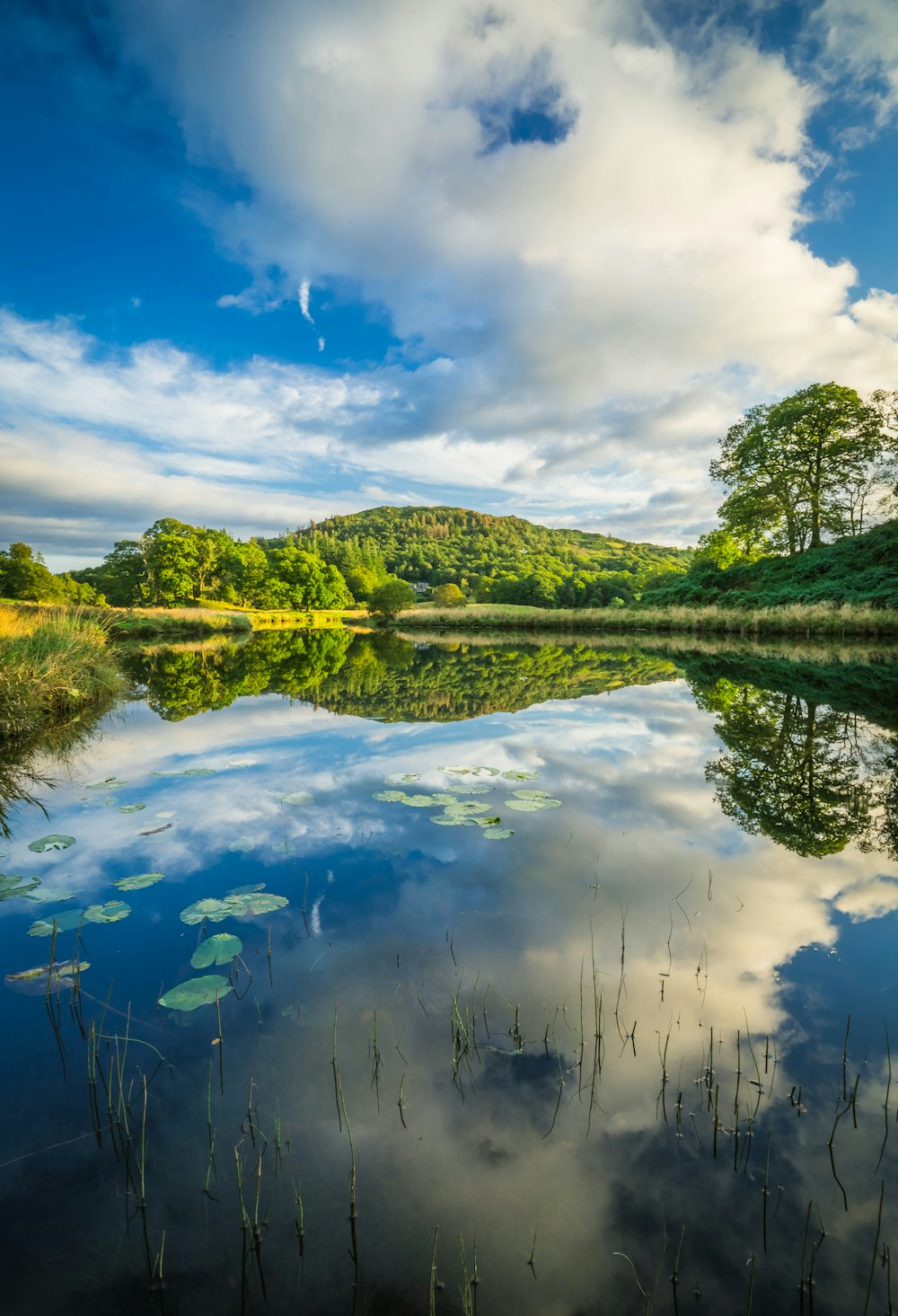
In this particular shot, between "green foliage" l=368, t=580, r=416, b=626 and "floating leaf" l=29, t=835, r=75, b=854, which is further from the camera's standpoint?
"green foliage" l=368, t=580, r=416, b=626

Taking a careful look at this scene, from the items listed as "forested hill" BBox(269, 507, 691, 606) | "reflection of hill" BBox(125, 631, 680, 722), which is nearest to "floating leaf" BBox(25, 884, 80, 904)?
"reflection of hill" BBox(125, 631, 680, 722)

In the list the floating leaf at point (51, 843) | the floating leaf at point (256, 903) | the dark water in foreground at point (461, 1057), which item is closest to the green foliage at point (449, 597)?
the dark water in foreground at point (461, 1057)

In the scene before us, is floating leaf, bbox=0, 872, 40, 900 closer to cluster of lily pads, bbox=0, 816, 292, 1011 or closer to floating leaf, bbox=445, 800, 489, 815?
cluster of lily pads, bbox=0, 816, 292, 1011

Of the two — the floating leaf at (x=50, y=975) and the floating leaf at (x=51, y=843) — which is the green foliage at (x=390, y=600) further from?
the floating leaf at (x=50, y=975)

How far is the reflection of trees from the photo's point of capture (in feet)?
17.3

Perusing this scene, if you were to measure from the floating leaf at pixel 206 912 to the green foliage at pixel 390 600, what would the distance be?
155 ft

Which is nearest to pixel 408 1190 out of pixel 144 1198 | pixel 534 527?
pixel 144 1198

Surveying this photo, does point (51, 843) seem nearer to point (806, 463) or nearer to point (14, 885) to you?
point (14, 885)

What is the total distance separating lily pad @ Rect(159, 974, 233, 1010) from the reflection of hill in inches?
305

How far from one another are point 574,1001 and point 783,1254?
129 centimetres

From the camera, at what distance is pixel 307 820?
5.94m

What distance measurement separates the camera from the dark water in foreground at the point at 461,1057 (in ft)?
6.06

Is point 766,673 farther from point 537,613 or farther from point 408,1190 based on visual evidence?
point 537,613

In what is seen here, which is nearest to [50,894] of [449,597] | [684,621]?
[684,621]
